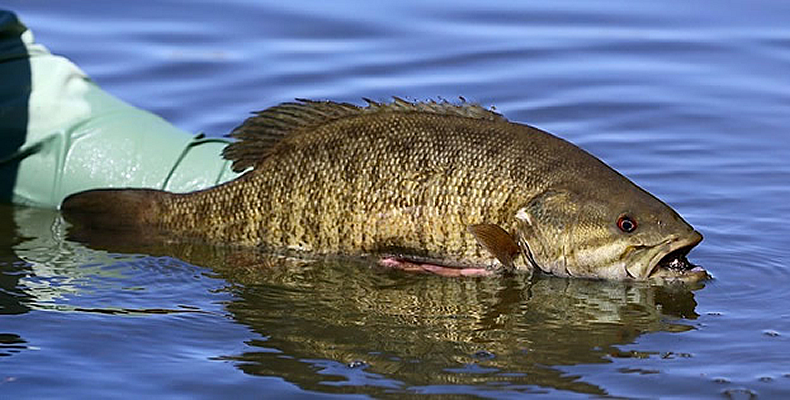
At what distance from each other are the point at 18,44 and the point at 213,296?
222 centimetres

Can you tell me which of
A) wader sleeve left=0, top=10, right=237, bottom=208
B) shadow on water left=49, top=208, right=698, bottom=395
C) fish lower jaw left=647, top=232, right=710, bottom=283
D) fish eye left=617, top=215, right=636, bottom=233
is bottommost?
shadow on water left=49, top=208, right=698, bottom=395

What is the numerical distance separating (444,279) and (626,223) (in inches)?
35.0

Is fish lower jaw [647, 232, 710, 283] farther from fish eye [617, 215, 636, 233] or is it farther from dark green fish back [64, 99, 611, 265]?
dark green fish back [64, 99, 611, 265]

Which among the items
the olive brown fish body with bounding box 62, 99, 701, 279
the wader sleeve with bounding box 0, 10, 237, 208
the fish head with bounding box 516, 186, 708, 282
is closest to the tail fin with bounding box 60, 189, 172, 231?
the olive brown fish body with bounding box 62, 99, 701, 279

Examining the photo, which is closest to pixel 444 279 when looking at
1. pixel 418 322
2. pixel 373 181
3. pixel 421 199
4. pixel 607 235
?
pixel 421 199

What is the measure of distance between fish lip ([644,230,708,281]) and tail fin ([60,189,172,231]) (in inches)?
92.7

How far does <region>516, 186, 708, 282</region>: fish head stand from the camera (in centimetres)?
682

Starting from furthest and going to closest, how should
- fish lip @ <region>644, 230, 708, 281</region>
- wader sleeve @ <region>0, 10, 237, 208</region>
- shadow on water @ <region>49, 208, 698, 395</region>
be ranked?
wader sleeve @ <region>0, 10, 237, 208</region>, fish lip @ <region>644, 230, 708, 281</region>, shadow on water @ <region>49, 208, 698, 395</region>

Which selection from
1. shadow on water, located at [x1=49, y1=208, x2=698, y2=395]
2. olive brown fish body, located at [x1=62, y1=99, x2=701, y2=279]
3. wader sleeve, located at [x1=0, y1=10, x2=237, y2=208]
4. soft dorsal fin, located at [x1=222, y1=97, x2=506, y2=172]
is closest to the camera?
shadow on water, located at [x1=49, y1=208, x2=698, y2=395]

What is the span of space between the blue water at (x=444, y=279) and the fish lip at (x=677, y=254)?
93 millimetres

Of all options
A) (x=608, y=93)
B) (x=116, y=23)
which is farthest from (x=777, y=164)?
(x=116, y=23)

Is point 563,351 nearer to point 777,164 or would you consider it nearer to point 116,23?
point 777,164

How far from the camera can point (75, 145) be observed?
7902 mm

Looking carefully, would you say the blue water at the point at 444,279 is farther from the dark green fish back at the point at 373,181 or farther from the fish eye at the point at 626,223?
the fish eye at the point at 626,223
